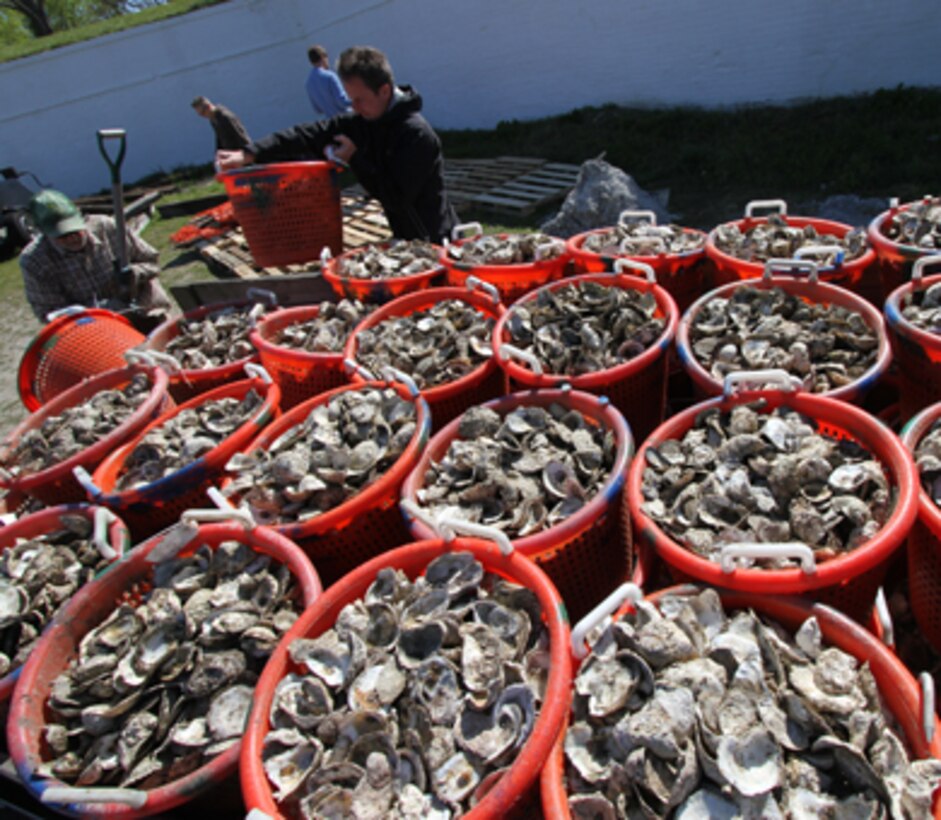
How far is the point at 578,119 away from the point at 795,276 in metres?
8.55

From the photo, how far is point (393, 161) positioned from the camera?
3.94 meters

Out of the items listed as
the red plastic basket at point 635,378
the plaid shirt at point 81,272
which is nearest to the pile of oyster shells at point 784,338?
the red plastic basket at point 635,378

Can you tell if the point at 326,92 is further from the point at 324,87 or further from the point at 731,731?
the point at 731,731

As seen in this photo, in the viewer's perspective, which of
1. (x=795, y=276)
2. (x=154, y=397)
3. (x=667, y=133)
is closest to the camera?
(x=795, y=276)

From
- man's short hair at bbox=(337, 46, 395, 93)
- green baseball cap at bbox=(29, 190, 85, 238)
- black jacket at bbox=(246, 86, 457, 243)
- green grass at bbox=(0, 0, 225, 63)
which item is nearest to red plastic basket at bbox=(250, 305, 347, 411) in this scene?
black jacket at bbox=(246, 86, 457, 243)

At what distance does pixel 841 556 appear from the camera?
1.46 m

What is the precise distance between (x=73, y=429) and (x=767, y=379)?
2841 millimetres

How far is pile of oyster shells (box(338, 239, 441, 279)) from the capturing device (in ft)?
11.4

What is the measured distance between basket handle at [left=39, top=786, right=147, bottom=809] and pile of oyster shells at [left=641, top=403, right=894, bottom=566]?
1402mm

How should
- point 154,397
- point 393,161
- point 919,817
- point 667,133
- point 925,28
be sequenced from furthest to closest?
1. point 667,133
2. point 925,28
3. point 393,161
4. point 154,397
5. point 919,817

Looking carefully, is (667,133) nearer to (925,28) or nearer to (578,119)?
(578,119)

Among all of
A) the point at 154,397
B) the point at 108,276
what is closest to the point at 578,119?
the point at 108,276

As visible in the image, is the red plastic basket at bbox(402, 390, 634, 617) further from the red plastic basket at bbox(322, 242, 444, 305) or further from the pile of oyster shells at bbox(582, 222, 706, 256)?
the red plastic basket at bbox(322, 242, 444, 305)

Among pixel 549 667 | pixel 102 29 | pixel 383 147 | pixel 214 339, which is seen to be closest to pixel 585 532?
pixel 549 667
